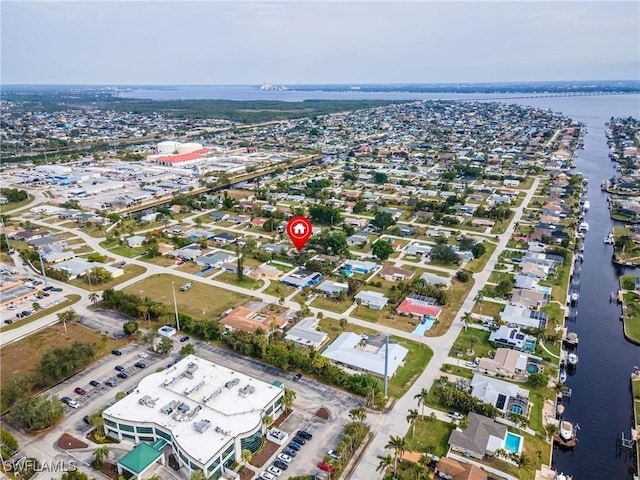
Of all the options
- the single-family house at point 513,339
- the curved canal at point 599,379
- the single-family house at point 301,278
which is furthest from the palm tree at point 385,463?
the single-family house at point 301,278

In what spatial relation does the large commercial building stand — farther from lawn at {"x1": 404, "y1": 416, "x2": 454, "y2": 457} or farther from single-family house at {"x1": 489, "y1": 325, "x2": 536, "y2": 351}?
single-family house at {"x1": 489, "y1": 325, "x2": 536, "y2": 351}

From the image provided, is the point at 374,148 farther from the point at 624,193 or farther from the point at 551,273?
the point at 551,273

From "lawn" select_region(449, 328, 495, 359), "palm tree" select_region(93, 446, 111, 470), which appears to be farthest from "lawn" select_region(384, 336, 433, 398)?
"palm tree" select_region(93, 446, 111, 470)

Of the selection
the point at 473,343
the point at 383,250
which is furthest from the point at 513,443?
the point at 383,250

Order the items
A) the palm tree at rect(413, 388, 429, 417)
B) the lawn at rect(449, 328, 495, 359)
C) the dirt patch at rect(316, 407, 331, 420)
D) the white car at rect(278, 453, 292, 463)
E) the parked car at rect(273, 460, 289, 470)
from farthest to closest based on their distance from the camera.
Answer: the lawn at rect(449, 328, 495, 359)
the dirt patch at rect(316, 407, 331, 420)
the palm tree at rect(413, 388, 429, 417)
the white car at rect(278, 453, 292, 463)
the parked car at rect(273, 460, 289, 470)

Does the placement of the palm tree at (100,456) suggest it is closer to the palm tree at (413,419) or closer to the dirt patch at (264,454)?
the dirt patch at (264,454)
